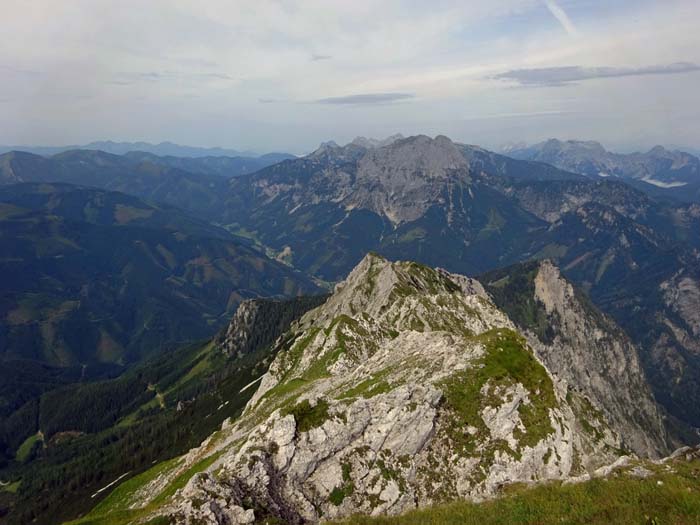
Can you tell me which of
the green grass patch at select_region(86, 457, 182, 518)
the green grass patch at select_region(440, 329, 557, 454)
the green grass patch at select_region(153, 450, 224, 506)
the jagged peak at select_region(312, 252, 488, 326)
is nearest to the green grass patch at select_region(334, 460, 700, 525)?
the green grass patch at select_region(440, 329, 557, 454)

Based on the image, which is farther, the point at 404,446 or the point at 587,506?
the point at 404,446

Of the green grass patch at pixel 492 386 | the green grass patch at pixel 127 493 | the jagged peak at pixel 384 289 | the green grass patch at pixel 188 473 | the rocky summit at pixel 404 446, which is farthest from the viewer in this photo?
the jagged peak at pixel 384 289

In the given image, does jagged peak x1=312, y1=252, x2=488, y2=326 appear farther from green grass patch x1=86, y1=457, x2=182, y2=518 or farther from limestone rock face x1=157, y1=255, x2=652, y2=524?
limestone rock face x1=157, y1=255, x2=652, y2=524

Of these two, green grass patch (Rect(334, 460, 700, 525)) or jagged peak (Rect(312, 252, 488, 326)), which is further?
jagged peak (Rect(312, 252, 488, 326))

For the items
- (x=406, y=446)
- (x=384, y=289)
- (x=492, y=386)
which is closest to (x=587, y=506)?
(x=406, y=446)

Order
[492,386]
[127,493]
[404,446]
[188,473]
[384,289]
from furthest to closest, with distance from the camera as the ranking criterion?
[384,289] < [127,493] < [188,473] < [492,386] < [404,446]

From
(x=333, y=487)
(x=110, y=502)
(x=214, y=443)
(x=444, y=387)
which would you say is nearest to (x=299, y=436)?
(x=333, y=487)

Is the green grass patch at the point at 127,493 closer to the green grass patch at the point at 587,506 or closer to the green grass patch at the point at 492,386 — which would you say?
the green grass patch at the point at 492,386

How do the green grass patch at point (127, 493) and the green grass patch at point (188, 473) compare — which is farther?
the green grass patch at point (127, 493)

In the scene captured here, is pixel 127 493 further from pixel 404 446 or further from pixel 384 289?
pixel 384 289

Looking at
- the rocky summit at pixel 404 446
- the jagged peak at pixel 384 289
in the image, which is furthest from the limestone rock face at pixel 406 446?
the jagged peak at pixel 384 289

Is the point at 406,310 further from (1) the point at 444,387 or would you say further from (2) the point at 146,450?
(2) the point at 146,450
